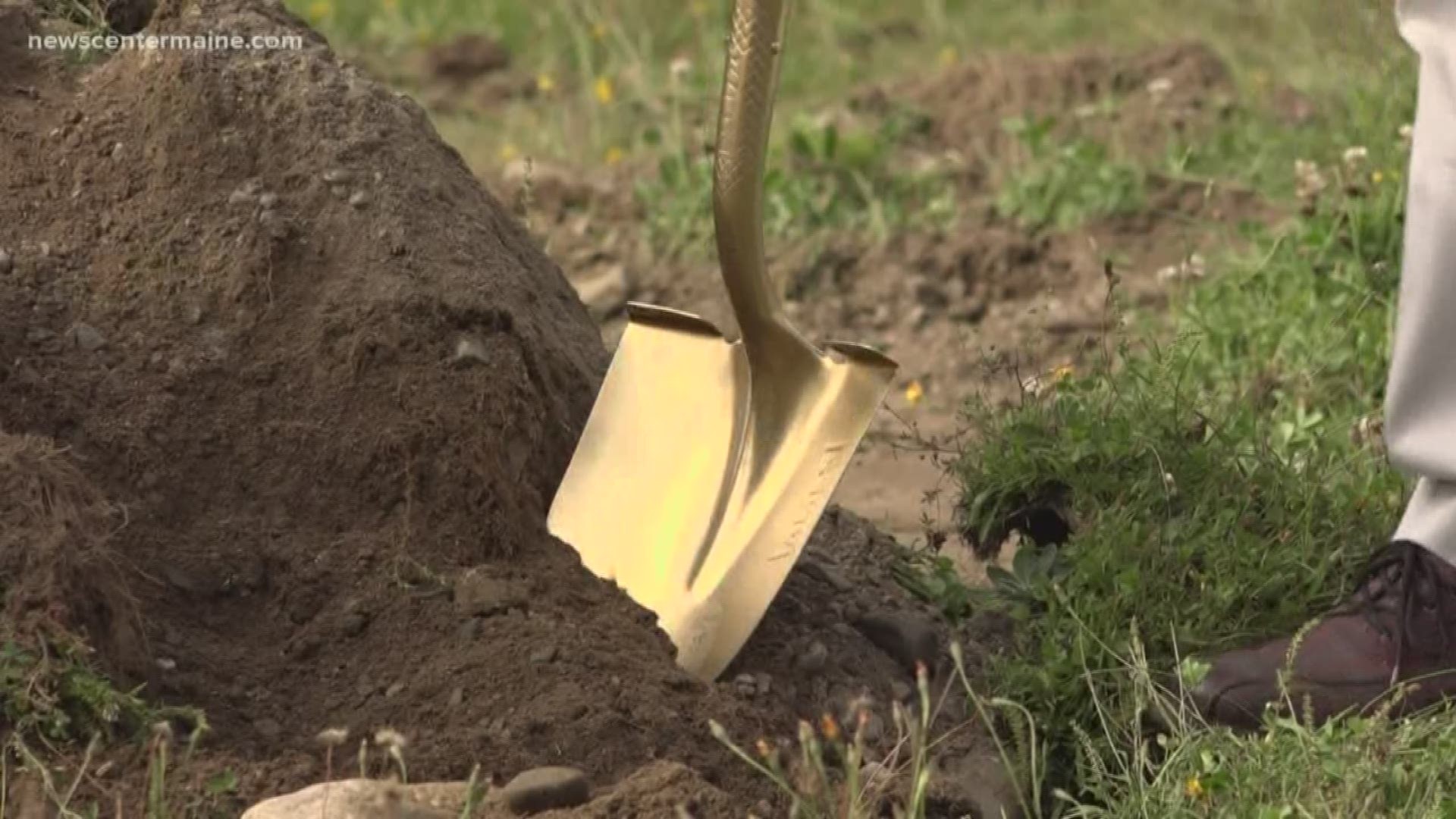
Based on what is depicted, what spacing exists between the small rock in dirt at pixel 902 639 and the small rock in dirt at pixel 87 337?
0.95 meters

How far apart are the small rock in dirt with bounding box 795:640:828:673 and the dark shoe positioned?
426 millimetres

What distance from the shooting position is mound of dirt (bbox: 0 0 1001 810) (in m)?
2.56

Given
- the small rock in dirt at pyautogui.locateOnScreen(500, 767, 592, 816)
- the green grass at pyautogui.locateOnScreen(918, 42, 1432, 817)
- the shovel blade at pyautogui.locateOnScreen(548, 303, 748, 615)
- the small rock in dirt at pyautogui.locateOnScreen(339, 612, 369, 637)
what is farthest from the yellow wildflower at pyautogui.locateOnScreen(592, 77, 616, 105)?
the small rock in dirt at pyautogui.locateOnScreen(500, 767, 592, 816)

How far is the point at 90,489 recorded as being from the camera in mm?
2547

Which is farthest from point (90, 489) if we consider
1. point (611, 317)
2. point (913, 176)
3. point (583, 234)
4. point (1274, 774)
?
point (913, 176)

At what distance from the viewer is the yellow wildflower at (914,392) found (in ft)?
12.5

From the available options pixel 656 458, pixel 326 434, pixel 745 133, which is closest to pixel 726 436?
pixel 656 458

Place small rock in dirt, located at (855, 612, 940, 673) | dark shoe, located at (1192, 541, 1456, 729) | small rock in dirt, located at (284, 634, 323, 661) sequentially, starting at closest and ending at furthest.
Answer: small rock in dirt, located at (284, 634, 323, 661) < dark shoe, located at (1192, 541, 1456, 729) < small rock in dirt, located at (855, 612, 940, 673)

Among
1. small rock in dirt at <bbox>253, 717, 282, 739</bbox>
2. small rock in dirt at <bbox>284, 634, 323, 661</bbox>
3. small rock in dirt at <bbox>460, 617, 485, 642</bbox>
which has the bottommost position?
small rock in dirt at <bbox>253, 717, 282, 739</bbox>

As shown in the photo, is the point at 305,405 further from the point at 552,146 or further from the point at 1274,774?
the point at 552,146

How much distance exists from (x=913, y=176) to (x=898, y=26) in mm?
1696

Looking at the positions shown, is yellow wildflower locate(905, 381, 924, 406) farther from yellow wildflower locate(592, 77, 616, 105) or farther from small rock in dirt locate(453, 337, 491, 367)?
yellow wildflower locate(592, 77, 616, 105)

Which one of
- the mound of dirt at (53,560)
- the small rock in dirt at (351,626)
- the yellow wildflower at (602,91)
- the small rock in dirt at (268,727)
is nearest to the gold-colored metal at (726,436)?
the small rock in dirt at (351,626)

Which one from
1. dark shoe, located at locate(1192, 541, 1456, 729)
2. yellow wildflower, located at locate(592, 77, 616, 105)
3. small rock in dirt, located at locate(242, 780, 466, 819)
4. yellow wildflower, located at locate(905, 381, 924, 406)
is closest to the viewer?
small rock in dirt, located at locate(242, 780, 466, 819)
